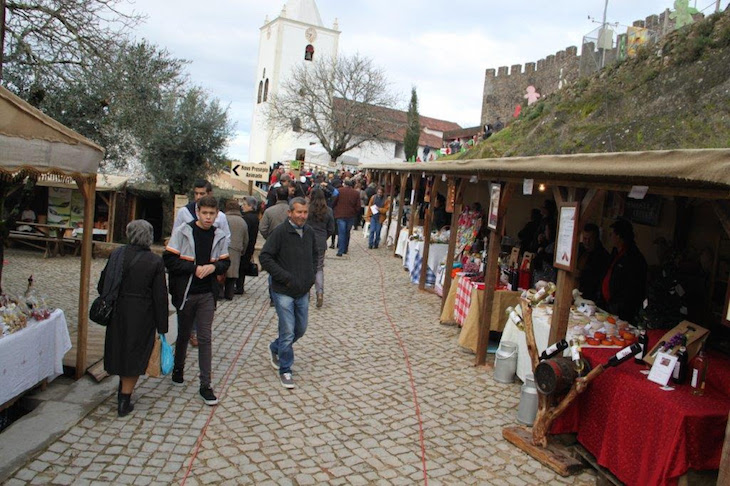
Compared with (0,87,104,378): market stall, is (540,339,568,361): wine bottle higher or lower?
lower

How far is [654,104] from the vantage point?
17.3 m

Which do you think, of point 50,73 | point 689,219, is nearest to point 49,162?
point 50,73

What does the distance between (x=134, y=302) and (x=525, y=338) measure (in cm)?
377

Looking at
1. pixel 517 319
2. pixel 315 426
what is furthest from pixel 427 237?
pixel 315 426

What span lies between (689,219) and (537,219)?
287 centimetres

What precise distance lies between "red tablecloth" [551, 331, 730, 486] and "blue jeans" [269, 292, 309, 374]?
8.32 ft

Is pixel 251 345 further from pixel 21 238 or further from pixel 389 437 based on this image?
pixel 21 238

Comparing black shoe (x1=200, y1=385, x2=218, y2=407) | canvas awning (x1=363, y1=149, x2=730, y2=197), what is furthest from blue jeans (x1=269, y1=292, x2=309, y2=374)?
canvas awning (x1=363, y1=149, x2=730, y2=197)

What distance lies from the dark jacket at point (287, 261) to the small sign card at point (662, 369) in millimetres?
3047

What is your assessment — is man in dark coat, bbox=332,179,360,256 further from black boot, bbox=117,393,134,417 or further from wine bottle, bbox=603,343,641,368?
wine bottle, bbox=603,343,641,368

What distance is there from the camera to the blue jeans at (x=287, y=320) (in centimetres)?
586

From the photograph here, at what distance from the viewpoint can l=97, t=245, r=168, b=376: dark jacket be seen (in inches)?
189

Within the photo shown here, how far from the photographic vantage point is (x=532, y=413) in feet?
17.7

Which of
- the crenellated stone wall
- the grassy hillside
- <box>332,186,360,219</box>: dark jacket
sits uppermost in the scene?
the crenellated stone wall
